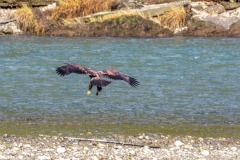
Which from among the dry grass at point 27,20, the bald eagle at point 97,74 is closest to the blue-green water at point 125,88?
the dry grass at point 27,20

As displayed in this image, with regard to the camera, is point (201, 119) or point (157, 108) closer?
point (201, 119)

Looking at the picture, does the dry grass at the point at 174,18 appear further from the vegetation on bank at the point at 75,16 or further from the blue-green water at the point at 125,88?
the blue-green water at the point at 125,88

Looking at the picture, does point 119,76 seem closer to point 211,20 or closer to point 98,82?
point 98,82

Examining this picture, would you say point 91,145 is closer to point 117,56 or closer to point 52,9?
point 117,56

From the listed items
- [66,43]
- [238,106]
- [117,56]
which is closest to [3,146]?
[238,106]

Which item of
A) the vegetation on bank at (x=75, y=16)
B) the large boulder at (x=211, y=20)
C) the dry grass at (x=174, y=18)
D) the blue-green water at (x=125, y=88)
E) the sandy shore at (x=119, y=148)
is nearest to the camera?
the sandy shore at (x=119, y=148)

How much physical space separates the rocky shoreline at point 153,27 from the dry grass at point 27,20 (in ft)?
0.69

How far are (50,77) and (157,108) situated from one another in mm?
4636

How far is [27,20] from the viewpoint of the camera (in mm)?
26734

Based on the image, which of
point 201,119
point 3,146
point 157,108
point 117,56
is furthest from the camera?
point 117,56

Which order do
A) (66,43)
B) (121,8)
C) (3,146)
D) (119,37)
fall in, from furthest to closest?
(121,8), (119,37), (66,43), (3,146)

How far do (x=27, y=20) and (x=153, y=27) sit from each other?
14.7 feet

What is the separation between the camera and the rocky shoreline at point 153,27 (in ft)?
86.4

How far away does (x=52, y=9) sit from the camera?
90.4 ft
